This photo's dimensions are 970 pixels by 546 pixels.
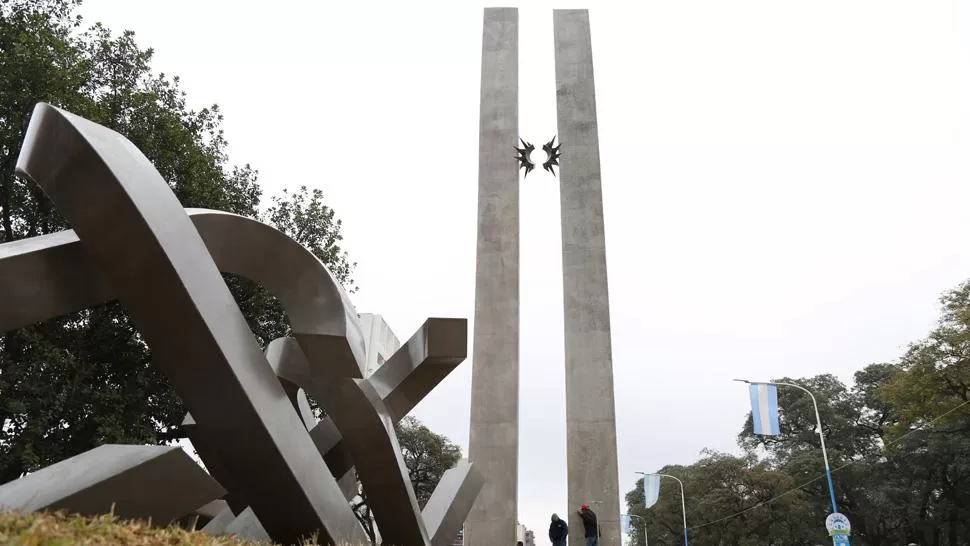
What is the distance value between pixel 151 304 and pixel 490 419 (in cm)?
1665

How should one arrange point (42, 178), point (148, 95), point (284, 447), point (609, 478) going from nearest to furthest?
point (42, 178) < point (284, 447) < point (148, 95) < point (609, 478)

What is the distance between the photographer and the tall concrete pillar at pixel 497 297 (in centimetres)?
2033

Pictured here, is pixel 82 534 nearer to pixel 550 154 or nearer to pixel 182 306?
pixel 182 306

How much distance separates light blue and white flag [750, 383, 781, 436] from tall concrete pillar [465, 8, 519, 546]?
8.10 metres

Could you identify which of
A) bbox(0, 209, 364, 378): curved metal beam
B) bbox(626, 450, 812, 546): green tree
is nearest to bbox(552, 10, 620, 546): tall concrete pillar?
bbox(0, 209, 364, 378): curved metal beam

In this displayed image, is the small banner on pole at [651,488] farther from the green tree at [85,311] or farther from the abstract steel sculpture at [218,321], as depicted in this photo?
the abstract steel sculpture at [218,321]

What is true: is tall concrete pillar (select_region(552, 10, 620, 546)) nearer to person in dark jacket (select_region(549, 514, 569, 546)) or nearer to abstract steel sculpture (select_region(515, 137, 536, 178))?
abstract steel sculpture (select_region(515, 137, 536, 178))

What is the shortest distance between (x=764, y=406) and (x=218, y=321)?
69.6 ft

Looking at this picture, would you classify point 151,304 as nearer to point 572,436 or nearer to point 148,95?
point 148,95

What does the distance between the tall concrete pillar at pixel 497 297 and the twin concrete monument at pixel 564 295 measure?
1.3 inches

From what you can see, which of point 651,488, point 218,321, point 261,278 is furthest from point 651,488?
point 218,321

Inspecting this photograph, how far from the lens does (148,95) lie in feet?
50.9

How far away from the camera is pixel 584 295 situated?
22531 millimetres

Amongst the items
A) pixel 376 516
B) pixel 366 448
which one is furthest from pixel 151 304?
pixel 376 516
